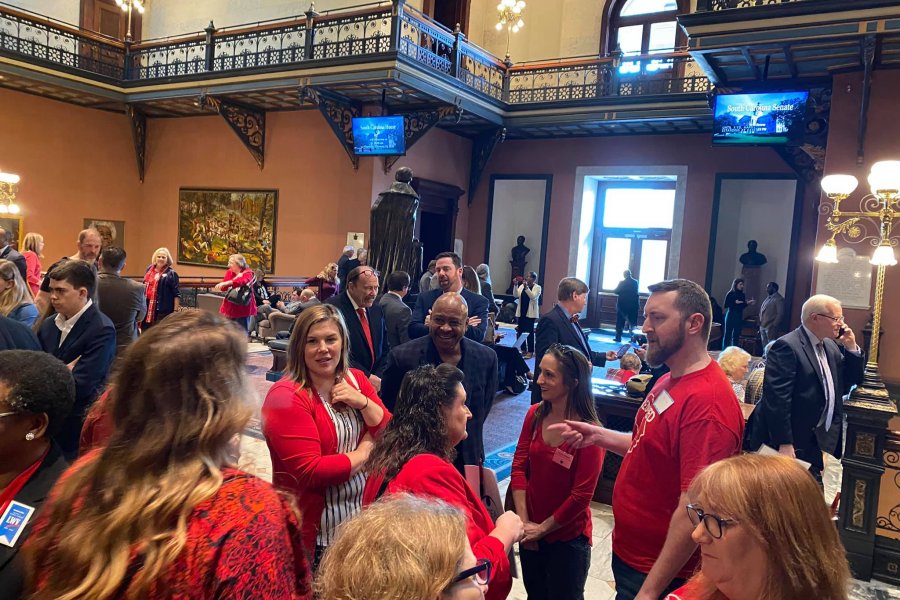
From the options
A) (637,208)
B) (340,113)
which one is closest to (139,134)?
(340,113)

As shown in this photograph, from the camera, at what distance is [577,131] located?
1340 cm

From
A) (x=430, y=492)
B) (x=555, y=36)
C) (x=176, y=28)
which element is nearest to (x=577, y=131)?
(x=555, y=36)

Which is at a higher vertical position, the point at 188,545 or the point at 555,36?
the point at 555,36

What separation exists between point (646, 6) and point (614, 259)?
5761mm

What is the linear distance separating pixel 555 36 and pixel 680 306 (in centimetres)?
1359

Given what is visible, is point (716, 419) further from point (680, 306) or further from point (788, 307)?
point (788, 307)

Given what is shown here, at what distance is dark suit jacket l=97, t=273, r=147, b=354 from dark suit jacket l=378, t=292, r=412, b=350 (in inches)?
68.3

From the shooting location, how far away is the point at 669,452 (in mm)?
1977

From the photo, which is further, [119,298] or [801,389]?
[119,298]

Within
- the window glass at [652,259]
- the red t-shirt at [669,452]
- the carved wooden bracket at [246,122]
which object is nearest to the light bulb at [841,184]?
the red t-shirt at [669,452]

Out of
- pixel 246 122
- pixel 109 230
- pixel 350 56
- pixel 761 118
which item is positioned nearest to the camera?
pixel 761 118

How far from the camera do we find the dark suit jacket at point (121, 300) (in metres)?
4.41

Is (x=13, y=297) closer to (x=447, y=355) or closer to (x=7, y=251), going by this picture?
(x=447, y=355)

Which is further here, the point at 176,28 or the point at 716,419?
the point at 176,28
